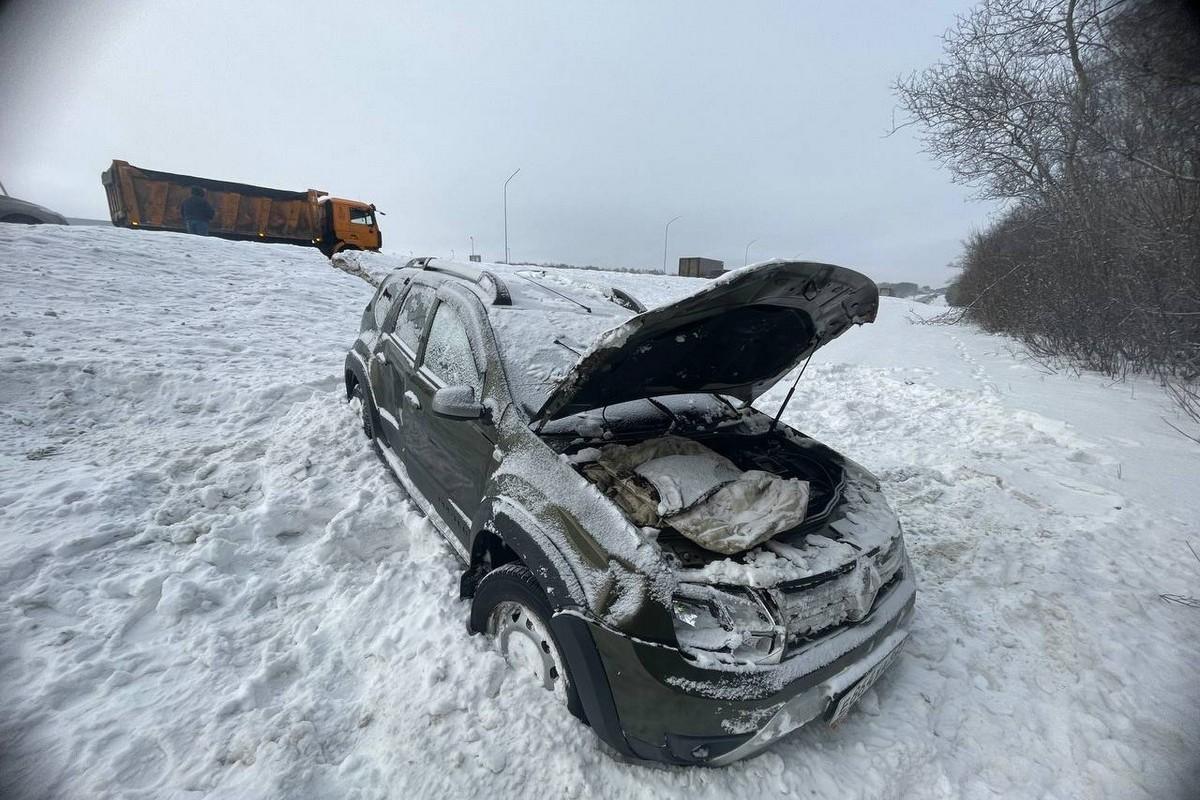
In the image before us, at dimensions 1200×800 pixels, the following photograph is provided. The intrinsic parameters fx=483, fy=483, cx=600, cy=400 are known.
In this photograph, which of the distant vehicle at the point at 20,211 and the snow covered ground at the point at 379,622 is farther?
the distant vehicle at the point at 20,211

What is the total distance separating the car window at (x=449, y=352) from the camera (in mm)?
2678

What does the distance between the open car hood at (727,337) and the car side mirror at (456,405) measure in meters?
0.35

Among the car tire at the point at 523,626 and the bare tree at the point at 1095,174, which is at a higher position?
the bare tree at the point at 1095,174

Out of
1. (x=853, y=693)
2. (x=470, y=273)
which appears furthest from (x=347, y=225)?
(x=853, y=693)

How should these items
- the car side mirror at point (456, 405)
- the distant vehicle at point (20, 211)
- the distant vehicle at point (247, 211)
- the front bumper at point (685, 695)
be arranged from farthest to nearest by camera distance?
the distant vehicle at point (247, 211)
the distant vehicle at point (20, 211)
the car side mirror at point (456, 405)
the front bumper at point (685, 695)

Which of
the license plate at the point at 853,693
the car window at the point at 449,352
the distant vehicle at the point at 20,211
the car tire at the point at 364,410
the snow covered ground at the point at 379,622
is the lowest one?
the snow covered ground at the point at 379,622

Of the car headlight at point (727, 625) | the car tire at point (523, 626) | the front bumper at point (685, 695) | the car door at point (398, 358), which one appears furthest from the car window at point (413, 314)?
the car headlight at point (727, 625)

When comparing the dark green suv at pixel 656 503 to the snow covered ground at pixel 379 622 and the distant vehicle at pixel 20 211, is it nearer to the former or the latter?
the snow covered ground at pixel 379 622

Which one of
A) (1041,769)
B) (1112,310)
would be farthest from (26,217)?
(1112,310)

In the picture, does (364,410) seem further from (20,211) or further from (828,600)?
(20,211)

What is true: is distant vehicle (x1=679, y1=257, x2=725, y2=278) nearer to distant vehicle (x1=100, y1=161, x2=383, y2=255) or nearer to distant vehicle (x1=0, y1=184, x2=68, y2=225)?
distant vehicle (x1=100, y1=161, x2=383, y2=255)

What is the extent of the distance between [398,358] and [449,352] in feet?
2.39

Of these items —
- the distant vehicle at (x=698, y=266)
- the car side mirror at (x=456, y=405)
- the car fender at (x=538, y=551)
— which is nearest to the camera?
the car fender at (x=538, y=551)

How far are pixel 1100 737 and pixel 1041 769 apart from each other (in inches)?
15.3
